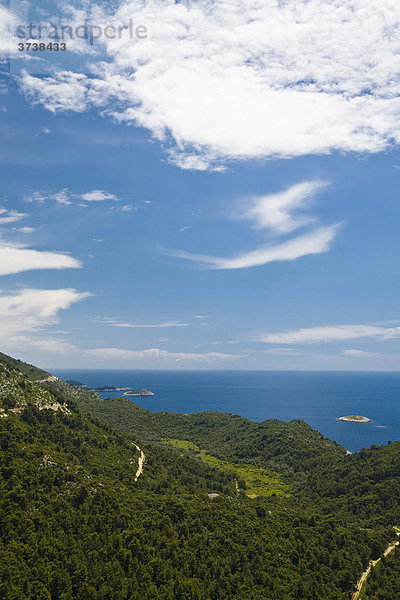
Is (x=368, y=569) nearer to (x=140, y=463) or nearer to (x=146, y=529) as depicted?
(x=146, y=529)

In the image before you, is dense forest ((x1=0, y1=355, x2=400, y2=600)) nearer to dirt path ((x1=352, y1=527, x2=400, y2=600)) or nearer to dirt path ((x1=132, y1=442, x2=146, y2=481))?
dirt path ((x1=352, y1=527, x2=400, y2=600))

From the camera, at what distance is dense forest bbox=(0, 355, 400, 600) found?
50906mm

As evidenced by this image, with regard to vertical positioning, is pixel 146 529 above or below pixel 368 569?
above

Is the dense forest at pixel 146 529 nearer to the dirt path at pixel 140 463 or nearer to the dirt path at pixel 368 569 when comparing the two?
the dirt path at pixel 368 569

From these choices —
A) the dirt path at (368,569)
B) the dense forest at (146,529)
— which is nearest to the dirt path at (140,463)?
the dense forest at (146,529)

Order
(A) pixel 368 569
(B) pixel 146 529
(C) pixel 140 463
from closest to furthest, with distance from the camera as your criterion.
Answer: (B) pixel 146 529, (A) pixel 368 569, (C) pixel 140 463

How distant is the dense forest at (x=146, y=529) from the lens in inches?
2004

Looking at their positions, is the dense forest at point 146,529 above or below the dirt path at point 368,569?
above

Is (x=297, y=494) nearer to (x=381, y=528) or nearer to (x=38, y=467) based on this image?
(x=381, y=528)

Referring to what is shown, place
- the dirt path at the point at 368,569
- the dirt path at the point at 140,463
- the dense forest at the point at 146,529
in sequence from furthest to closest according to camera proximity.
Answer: the dirt path at the point at 140,463, the dirt path at the point at 368,569, the dense forest at the point at 146,529

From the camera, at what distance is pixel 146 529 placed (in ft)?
208

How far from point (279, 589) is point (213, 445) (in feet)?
449

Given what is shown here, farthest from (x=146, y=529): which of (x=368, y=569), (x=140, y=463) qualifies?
(x=140, y=463)

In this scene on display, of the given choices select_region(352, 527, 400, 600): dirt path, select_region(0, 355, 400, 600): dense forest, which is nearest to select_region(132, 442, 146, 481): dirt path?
select_region(0, 355, 400, 600): dense forest
